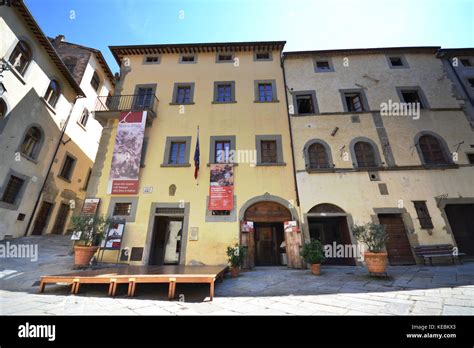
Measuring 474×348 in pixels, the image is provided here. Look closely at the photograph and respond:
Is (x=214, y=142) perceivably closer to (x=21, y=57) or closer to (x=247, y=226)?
(x=247, y=226)

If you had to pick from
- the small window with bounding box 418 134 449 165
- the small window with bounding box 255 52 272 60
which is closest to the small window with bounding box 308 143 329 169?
the small window with bounding box 418 134 449 165

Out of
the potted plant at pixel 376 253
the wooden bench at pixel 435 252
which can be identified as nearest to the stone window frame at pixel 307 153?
the potted plant at pixel 376 253

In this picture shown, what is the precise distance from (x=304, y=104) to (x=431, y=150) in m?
6.93

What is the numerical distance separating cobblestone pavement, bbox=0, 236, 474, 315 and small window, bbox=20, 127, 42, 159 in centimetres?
714

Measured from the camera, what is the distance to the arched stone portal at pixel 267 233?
8766 mm

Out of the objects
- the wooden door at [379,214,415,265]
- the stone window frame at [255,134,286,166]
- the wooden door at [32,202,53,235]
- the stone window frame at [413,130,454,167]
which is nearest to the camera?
the wooden door at [379,214,415,265]

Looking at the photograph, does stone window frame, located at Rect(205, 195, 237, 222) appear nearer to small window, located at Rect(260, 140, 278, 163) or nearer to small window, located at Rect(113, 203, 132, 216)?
small window, located at Rect(260, 140, 278, 163)

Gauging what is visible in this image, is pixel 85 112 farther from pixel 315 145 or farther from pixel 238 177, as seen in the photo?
pixel 315 145

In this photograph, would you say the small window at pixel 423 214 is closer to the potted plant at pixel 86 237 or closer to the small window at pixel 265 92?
the small window at pixel 265 92

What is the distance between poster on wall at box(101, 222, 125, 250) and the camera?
28.1ft

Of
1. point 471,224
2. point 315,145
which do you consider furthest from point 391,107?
point 471,224
